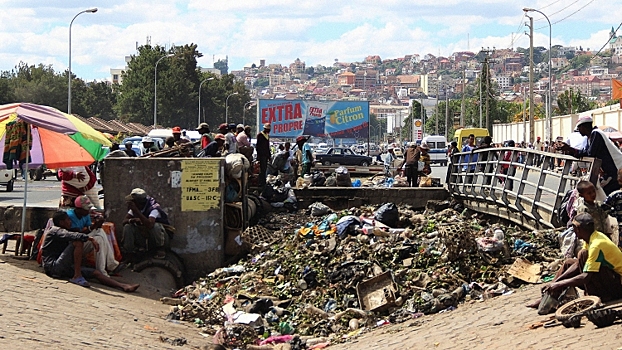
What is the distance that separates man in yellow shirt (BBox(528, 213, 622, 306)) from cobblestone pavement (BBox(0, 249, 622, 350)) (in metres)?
0.38

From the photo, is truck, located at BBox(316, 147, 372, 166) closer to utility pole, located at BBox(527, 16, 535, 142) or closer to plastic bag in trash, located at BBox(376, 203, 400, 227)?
utility pole, located at BBox(527, 16, 535, 142)

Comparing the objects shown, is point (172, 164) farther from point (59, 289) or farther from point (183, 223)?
point (59, 289)

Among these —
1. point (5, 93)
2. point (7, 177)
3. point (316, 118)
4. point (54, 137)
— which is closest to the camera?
point (54, 137)

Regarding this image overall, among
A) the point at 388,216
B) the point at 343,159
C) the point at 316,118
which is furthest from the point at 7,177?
the point at 316,118

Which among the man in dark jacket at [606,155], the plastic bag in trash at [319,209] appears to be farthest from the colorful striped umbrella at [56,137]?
the man in dark jacket at [606,155]

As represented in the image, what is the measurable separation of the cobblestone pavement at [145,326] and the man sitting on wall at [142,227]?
160 centimetres

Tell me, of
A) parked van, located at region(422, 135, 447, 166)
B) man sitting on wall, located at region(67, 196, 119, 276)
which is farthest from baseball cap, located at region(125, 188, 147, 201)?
parked van, located at region(422, 135, 447, 166)

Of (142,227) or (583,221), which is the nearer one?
(583,221)

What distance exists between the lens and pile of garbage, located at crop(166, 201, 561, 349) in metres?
11.4

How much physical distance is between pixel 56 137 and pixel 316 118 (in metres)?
49.6

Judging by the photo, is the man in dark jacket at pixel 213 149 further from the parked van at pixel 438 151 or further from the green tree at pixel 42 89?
the green tree at pixel 42 89

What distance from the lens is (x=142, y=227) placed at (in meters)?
14.2

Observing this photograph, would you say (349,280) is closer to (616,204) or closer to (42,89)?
(616,204)

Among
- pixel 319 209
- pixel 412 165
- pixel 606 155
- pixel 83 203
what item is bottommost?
pixel 319 209
